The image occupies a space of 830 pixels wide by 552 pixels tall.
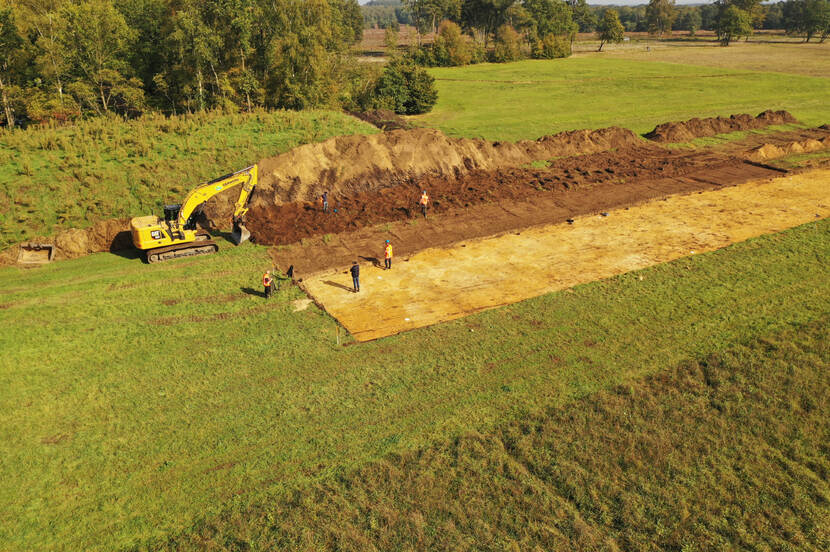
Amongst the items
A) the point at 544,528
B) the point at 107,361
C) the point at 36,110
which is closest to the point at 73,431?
the point at 107,361

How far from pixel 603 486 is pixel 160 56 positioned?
173ft

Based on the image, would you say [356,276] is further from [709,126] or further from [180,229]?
[709,126]

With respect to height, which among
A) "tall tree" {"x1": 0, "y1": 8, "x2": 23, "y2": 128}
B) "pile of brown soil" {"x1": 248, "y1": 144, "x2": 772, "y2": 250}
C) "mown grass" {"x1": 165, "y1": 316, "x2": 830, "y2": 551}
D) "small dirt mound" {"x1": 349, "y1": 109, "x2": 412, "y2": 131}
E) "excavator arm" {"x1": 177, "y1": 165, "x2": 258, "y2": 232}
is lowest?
"mown grass" {"x1": 165, "y1": 316, "x2": 830, "y2": 551}

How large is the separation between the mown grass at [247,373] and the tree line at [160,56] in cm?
2740

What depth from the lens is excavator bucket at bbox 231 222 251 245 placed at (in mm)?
25698

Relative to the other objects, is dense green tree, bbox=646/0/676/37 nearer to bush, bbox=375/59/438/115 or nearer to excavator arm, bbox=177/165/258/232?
bush, bbox=375/59/438/115

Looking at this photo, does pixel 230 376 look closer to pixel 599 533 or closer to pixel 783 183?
pixel 599 533

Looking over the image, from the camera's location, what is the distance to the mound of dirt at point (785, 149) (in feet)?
132

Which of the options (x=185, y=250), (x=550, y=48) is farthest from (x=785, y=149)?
(x=550, y=48)

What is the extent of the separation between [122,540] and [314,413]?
5284mm

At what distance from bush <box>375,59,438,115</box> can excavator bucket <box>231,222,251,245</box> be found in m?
36.8

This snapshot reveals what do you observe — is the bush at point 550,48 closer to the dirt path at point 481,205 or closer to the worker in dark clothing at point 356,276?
the dirt path at point 481,205

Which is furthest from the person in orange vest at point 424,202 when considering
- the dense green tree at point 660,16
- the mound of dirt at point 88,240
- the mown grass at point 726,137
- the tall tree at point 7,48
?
the dense green tree at point 660,16

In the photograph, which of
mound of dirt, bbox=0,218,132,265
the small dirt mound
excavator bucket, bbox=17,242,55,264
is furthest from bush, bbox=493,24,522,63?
excavator bucket, bbox=17,242,55,264
